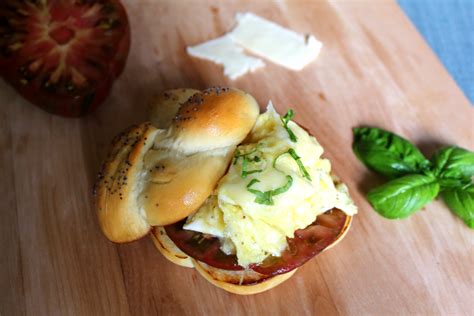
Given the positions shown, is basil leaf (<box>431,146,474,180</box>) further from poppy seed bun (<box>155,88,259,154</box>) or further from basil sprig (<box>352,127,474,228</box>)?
poppy seed bun (<box>155,88,259,154</box>)

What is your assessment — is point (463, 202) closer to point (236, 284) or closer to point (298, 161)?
point (298, 161)

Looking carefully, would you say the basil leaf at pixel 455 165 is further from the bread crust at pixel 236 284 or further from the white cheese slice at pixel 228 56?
the white cheese slice at pixel 228 56

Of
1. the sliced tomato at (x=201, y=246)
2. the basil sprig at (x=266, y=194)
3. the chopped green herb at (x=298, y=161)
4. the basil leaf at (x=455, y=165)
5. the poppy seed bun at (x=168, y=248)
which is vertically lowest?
the poppy seed bun at (x=168, y=248)

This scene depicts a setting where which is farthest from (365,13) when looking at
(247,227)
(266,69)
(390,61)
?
(247,227)

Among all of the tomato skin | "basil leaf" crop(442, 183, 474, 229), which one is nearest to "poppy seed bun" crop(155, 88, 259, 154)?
the tomato skin

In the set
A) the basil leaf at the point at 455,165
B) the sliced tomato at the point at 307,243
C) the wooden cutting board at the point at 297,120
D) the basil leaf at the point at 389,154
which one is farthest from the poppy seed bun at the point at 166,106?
the basil leaf at the point at 455,165

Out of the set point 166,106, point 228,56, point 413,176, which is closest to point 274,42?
point 228,56
